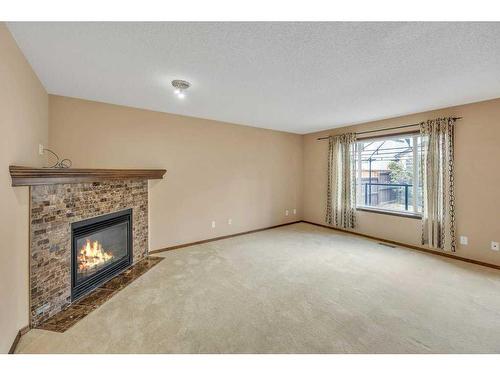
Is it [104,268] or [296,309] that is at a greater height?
[104,268]

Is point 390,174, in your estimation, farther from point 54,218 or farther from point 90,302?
point 54,218

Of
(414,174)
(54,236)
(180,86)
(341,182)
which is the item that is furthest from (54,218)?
(414,174)

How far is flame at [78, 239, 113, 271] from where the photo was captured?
8.59 ft

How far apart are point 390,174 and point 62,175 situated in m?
5.20

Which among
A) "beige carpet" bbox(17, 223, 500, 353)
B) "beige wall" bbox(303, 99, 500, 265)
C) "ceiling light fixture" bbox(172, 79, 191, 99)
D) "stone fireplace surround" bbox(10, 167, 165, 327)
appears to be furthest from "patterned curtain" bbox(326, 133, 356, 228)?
"stone fireplace surround" bbox(10, 167, 165, 327)

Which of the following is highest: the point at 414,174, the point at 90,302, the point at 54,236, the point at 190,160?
the point at 190,160

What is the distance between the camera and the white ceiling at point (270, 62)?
5.47ft

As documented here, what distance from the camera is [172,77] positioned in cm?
249

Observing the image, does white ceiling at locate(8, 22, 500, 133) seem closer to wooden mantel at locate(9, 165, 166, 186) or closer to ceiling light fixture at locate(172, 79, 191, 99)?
ceiling light fixture at locate(172, 79, 191, 99)

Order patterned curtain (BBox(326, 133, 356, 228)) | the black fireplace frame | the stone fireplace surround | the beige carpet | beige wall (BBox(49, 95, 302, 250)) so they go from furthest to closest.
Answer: patterned curtain (BBox(326, 133, 356, 228)) < beige wall (BBox(49, 95, 302, 250)) < the black fireplace frame < the stone fireplace surround < the beige carpet

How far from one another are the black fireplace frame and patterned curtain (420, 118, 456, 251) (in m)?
4.78

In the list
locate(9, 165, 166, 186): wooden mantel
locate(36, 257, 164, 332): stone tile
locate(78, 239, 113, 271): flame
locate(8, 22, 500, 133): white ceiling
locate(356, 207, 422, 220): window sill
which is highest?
locate(8, 22, 500, 133): white ceiling

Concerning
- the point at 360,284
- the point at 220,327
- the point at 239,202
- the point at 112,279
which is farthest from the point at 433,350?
the point at 239,202

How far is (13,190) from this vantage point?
180 cm
